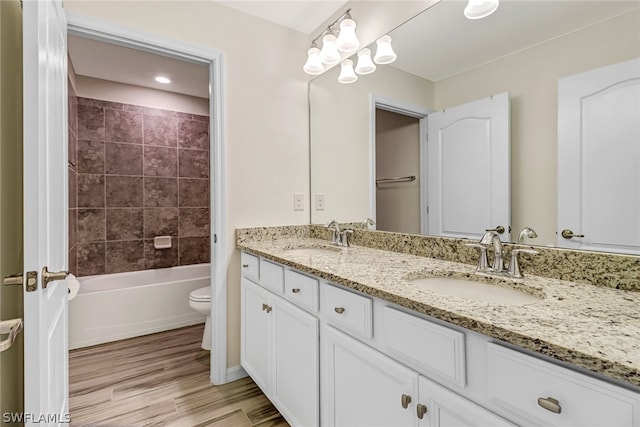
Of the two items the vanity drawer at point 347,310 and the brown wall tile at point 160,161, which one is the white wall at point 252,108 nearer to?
the vanity drawer at point 347,310

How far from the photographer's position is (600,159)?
3.09 ft

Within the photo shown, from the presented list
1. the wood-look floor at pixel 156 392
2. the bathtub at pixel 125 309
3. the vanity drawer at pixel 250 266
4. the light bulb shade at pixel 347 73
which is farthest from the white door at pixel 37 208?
the bathtub at pixel 125 309

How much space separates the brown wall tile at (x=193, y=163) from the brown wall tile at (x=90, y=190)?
30.0 inches

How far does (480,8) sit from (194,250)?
10.8 feet

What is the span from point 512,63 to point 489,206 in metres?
0.54

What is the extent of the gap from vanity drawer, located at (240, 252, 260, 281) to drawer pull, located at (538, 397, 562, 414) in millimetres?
1359

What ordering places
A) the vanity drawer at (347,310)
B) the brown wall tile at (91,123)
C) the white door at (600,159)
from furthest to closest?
the brown wall tile at (91,123) → the vanity drawer at (347,310) → the white door at (600,159)

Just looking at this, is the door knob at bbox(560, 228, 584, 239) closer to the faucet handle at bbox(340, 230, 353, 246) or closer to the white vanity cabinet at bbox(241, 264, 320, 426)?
the white vanity cabinet at bbox(241, 264, 320, 426)

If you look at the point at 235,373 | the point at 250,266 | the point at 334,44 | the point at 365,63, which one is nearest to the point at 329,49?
the point at 334,44

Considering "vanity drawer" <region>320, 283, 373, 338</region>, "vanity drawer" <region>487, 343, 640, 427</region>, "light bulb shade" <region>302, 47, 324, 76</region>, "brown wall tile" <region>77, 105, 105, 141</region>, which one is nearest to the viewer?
"vanity drawer" <region>487, 343, 640, 427</region>

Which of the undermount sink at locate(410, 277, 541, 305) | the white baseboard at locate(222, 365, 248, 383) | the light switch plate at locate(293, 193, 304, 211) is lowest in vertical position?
the white baseboard at locate(222, 365, 248, 383)

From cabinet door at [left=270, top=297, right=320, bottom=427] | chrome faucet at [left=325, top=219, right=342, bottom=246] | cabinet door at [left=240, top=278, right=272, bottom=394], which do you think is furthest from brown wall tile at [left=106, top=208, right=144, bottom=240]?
cabinet door at [left=270, top=297, right=320, bottom=427]

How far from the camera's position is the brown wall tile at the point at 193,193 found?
136 inches

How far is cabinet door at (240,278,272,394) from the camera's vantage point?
1.62m
